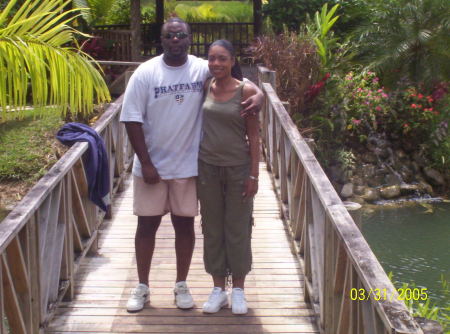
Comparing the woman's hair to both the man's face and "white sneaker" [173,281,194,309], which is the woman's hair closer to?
the man's face

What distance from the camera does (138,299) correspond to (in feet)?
15.0

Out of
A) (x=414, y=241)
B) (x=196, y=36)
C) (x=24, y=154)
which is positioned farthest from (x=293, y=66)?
(x=196, y=36)

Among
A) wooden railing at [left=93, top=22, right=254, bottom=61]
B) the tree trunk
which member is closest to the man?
the tree trunk

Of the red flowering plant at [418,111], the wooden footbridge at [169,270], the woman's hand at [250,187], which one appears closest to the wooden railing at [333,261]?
the wooden footbridge at [169,270]

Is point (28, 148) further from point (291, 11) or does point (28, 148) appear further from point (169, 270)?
point (169, 270)

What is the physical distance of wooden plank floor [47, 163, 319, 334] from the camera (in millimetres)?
4402

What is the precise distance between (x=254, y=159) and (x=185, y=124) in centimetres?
43

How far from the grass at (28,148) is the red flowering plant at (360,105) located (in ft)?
16.8

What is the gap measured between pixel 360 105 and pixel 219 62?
411 inches

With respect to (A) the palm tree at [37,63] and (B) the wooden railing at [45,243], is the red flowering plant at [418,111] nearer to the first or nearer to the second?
(B) the wooden railing at [45,243]

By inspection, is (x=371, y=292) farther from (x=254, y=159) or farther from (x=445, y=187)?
(x=445, y=187)

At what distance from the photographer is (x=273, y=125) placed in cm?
793

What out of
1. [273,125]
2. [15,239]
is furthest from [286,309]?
[273,125]

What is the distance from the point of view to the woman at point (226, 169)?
4.11 m
